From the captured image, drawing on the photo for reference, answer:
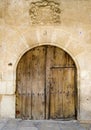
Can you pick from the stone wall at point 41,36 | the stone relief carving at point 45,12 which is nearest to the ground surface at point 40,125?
the stone wall at point 41,36

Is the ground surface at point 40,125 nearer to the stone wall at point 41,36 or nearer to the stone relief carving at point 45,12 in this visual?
the stone wall at point 41,36

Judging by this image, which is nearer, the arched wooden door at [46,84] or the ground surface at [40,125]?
the ground surface at [40,125]

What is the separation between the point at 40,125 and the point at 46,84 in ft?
3.25

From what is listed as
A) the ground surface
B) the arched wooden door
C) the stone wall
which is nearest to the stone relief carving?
the stone wall

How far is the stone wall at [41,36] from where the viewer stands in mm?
5918

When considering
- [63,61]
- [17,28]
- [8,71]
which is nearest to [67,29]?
[63,61]

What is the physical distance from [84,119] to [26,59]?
1862 millimetres

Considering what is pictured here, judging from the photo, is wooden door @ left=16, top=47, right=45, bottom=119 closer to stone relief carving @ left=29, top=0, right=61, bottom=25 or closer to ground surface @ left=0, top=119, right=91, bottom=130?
ground surface @ left=0, top=119, right=91, bottom=130

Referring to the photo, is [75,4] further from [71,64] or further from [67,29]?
[71,64]

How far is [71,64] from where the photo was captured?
6094mm

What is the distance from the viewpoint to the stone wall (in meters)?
5.92

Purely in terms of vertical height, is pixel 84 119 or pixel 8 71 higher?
pixel 8 71

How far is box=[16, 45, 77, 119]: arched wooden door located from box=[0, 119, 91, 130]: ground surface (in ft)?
0.86

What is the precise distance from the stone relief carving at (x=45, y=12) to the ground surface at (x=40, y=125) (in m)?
2.20
